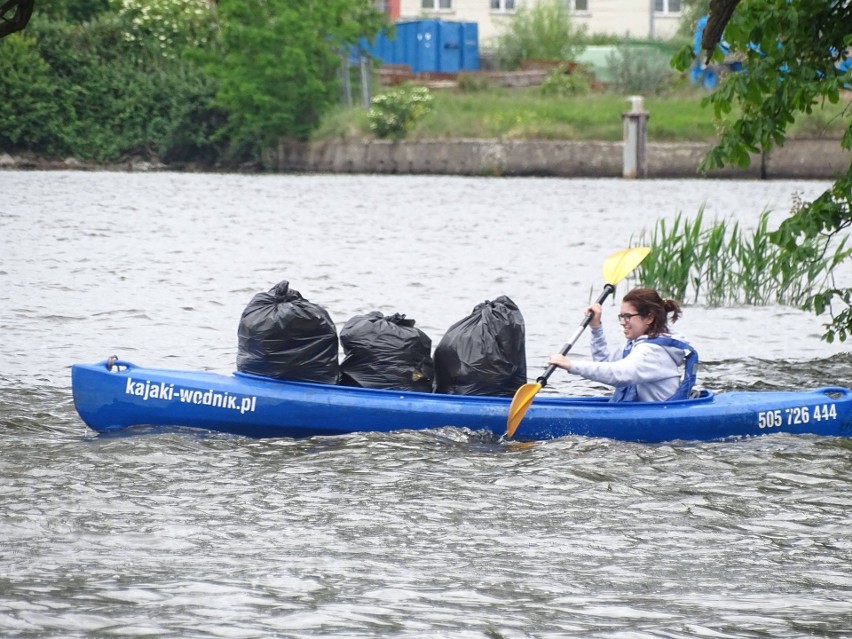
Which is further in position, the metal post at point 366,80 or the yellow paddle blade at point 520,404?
the metal post at point 366,80

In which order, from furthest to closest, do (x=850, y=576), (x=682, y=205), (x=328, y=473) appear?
(x=682, y=205) < (x=328, y=473) < (x=850, y=576)

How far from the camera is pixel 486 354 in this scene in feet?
29.5

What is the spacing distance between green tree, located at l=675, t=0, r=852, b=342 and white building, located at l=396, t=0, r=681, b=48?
47.2m

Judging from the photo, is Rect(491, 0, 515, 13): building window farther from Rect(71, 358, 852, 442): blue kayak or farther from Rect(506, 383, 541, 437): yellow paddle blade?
Rect(506, 383, 541, 437): yellow paddle blade

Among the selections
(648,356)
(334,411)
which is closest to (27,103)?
(334,411)

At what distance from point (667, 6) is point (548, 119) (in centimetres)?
1416

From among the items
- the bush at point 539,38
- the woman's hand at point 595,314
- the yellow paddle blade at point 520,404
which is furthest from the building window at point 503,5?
the yellow paddle blade at point 520,404

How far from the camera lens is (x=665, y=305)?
8.80m

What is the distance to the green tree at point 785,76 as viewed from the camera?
10.3 m

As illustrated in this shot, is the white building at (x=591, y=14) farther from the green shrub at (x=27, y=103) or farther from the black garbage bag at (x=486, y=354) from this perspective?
the black garbage bag at (x=486, y=354)

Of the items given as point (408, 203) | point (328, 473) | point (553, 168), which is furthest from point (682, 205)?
point (328, 473)

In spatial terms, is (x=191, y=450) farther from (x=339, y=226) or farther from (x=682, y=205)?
(x=682, y=205)

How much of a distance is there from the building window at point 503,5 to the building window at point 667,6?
532 cm

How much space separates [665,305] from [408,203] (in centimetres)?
2522
